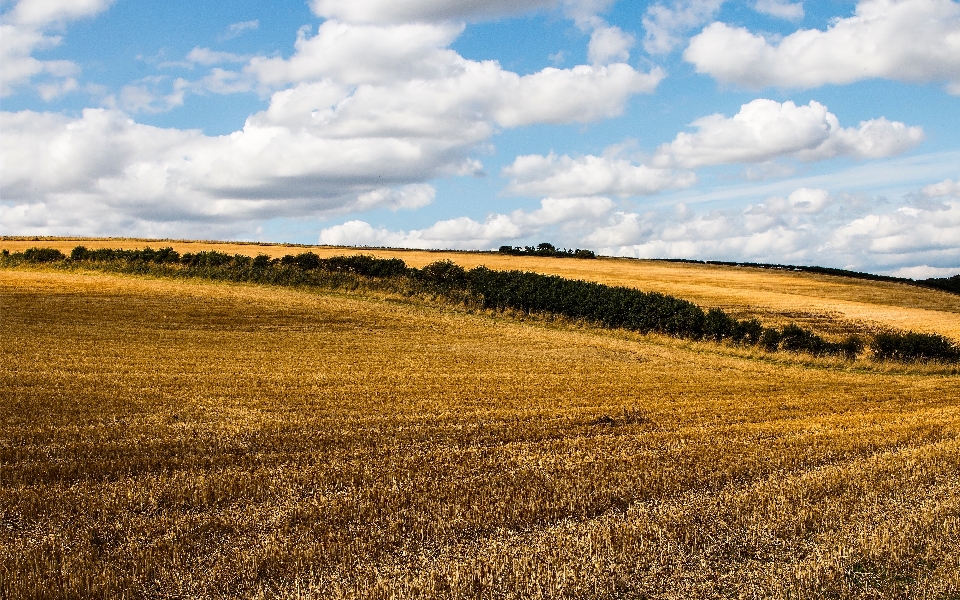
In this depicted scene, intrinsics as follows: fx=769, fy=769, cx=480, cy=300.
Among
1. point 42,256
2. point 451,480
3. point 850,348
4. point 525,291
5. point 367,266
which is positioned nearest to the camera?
point 451,480

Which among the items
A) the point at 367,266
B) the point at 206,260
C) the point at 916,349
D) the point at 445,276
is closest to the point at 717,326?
the point at 916,349

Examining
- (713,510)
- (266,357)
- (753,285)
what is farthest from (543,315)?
(713,510)

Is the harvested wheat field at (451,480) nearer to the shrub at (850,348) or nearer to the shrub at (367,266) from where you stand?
the shrub at (850,348)

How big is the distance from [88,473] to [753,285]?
205ft

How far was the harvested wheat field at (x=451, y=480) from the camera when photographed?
745 centimetres

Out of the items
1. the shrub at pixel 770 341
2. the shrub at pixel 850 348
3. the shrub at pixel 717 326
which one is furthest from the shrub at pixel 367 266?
the shrub at pixel 850 348

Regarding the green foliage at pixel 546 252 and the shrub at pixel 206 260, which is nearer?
the shrub at pixel 206 260

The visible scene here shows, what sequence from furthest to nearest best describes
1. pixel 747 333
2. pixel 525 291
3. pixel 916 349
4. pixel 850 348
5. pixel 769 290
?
pixel 769 290 → pixel 525 291 → pixel 747 333 → pixel 850 348 → pixel 916 349

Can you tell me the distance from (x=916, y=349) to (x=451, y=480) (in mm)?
32703

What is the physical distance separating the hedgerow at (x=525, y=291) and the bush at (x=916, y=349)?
43mm

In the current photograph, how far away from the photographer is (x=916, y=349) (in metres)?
35.8

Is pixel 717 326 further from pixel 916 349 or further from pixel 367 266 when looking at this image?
pixel 367 266

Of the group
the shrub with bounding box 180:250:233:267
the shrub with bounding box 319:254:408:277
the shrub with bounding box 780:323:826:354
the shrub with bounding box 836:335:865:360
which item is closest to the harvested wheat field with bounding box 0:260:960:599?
the shrub with bounding box 836:335:865:360

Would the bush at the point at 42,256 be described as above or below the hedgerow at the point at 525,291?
above
